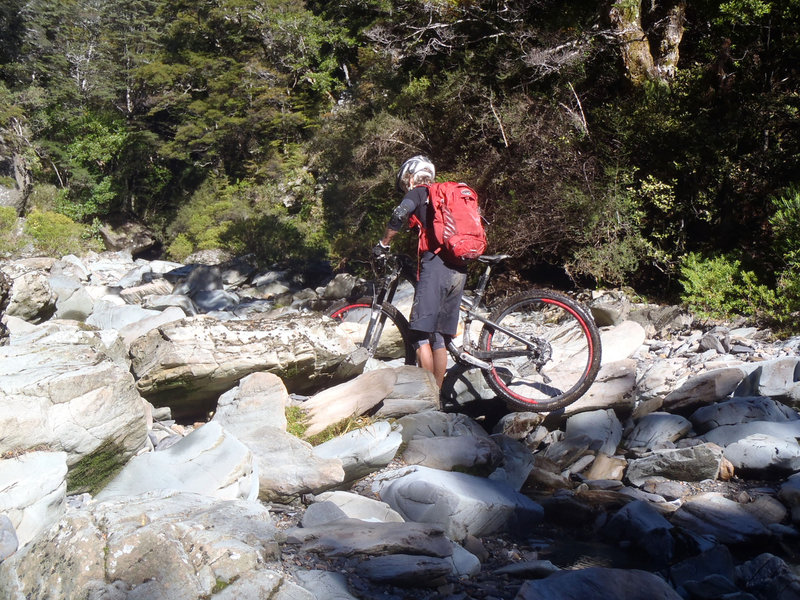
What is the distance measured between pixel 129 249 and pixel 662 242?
82.0ft

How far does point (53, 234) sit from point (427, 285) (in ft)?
69.3

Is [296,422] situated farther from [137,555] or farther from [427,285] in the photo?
[137,555]

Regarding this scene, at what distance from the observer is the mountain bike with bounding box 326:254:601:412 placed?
4797mm

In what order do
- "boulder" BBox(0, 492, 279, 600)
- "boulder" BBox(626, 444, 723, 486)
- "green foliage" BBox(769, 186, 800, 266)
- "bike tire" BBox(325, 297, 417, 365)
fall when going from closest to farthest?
"boulder" BBox(0, 492, 279, 600), "boulder" BBox(626, 444, 723, 486), "bike tire" BBox(325, 297, 417, 365), "green foliage" BBox(769, 186, 800, 266)

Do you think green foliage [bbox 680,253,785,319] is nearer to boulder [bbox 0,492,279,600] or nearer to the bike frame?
the bike frame

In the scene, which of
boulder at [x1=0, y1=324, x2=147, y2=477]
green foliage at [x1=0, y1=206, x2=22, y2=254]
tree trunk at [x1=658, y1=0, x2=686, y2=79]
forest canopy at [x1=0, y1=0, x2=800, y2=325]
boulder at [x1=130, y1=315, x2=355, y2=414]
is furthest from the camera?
green foliage at [x1=0, y1=206, x2=22, y2=254]

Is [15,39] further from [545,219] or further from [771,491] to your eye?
[771,491]

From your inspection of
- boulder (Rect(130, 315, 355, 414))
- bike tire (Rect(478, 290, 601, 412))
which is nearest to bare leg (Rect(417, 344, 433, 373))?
bike tire (Rect(478, 290, 601, 412))

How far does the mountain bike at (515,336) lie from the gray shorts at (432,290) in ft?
0.79

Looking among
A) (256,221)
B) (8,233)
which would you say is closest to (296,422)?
(256,221)

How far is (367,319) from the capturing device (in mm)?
5395

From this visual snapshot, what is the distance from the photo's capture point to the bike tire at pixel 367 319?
5.23 meters

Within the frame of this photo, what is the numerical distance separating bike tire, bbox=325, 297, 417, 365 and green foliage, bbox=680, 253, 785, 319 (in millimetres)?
3611

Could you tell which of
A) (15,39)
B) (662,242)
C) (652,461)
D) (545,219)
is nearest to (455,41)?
(545,219)
